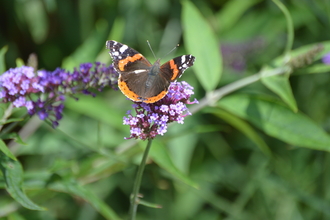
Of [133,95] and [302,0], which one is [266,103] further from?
[302,0]

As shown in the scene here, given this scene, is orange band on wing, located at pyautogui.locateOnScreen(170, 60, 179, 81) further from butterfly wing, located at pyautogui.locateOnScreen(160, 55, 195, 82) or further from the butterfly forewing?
the butterfly forewing

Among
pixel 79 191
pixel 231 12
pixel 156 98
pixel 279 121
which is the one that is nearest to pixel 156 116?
pixel 156 98

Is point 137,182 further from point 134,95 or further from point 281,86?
point 281,86

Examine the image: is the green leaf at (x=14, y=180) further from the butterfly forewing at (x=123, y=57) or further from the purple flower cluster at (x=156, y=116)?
the butterfly forewing at (x=123, y=57)

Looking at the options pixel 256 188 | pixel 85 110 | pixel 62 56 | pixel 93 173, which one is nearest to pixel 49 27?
pixel 62 56

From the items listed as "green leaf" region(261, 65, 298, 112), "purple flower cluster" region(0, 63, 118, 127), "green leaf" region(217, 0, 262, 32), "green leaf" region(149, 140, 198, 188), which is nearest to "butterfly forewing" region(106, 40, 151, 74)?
"purple flower cluster" region(0, 63, 118, 127)
